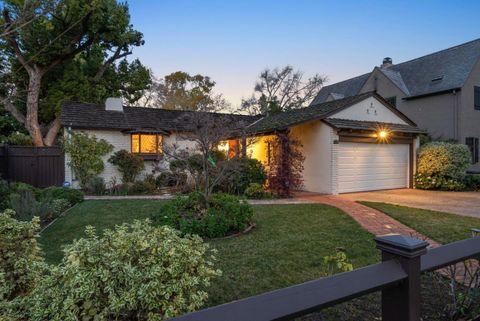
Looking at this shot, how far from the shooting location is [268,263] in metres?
4.28

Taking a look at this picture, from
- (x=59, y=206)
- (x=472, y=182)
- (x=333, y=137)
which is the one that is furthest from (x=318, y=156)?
(x=59, y=206)

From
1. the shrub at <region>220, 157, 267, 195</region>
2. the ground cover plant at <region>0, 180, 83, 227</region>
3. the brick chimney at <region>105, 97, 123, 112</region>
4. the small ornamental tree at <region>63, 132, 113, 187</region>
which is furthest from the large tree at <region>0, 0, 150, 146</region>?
the shrub at <region>220, 157, 267, 195</region>

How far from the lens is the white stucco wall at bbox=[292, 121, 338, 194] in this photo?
11.8 metres

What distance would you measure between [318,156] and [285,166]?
6.90ft

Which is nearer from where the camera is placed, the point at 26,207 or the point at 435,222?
the point at 26,207

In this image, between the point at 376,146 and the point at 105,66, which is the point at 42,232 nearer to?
the point at 376,146

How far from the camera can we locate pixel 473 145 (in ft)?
56.8

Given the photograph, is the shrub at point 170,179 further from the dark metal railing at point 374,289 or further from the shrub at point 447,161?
the dark metal railing at point 374,289

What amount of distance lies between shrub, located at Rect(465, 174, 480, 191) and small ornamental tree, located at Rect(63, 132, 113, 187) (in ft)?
55.6

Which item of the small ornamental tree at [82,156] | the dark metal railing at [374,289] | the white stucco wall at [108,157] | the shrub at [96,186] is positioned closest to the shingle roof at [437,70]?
the white stucco wall at [108,157]

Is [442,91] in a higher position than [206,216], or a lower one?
higher

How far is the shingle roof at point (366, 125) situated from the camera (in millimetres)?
11727

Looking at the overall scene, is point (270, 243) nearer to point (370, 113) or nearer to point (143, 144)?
point (370, 113)

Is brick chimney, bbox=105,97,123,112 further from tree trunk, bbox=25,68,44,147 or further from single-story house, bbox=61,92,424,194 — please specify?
tree trunk, bbox=25,68,44,147
